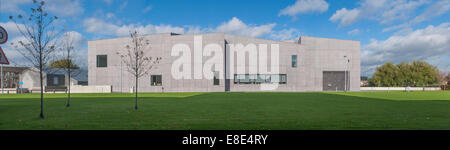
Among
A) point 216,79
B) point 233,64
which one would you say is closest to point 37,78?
point 216,79

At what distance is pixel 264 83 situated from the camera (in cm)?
4838

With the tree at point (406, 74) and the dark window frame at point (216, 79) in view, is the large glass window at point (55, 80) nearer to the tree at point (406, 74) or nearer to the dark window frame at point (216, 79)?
the dark window frame at point (216, 79)

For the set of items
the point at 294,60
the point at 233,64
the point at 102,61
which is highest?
the point at 294,60

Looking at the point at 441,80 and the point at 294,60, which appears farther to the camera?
the point at 441,80

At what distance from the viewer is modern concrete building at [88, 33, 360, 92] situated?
4544 cm

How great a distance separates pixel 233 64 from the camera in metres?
47.5

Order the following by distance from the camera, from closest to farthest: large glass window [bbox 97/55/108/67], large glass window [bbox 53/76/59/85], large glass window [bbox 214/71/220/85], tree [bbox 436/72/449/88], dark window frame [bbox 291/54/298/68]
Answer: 1. large glass window [bbox 214/71/220/85]
2. dark window frame [bbox 291/54/298/68]
3. large glass window [bbox 97/55/108/67]
4. large glass window [bbox 53/76/59/85]
5. tree [bbox 436/72/449/88]

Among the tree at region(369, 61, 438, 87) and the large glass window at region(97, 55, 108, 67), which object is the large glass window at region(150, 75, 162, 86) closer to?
the large glass window at region(97, 55, 108, 67)

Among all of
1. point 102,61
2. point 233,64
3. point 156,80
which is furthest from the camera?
point 102,61

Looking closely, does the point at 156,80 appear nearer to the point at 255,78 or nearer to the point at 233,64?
the point at 233,64

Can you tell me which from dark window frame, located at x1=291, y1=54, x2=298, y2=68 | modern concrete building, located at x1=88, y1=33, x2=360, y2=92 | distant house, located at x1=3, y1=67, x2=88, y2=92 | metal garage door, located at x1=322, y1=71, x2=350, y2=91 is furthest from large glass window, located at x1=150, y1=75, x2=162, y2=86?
metal garage door, located at x1=322, y1=71, x2=350, y2=91
